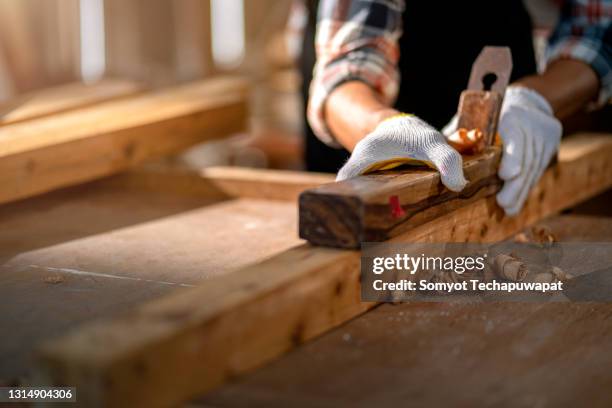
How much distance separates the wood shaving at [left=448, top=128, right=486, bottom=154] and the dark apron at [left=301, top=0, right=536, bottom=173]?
2.61 feet

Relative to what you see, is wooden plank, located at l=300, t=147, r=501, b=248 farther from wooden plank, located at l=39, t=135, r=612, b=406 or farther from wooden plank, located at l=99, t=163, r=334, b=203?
wooden plank, located at l=99, t=163, r=334, b=203

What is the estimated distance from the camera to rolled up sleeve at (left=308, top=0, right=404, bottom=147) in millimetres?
2020

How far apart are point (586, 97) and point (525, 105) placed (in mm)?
416

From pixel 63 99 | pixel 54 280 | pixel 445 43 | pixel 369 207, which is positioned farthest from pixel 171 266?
pixel 445 43

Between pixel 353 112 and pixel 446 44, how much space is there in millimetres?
617

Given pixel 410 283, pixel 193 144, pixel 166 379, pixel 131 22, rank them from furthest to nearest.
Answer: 1. pixel 131 22
2. pixel 193 144
3. pixel 410 283
4. pixel 166 379

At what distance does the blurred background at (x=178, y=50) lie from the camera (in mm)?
3816

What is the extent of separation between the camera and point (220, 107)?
2.42 meters

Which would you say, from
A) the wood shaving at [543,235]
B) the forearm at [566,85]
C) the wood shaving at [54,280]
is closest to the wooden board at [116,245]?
the wood shaving at [54,280]

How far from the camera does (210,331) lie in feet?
3.12

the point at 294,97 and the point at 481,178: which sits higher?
the point at 481,178

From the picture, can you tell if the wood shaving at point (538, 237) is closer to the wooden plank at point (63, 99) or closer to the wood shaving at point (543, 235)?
the wood shaving at point (543, 235)

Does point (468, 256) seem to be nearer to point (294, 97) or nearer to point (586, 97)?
point (586, 97)

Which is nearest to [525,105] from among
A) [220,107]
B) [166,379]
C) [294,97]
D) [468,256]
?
[468,256]
